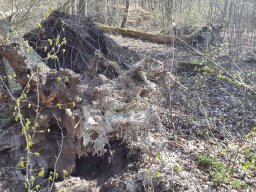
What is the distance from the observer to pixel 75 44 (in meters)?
7.09

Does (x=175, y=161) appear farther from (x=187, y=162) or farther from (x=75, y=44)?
(x=75, y=44)

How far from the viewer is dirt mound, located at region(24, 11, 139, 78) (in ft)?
22.1

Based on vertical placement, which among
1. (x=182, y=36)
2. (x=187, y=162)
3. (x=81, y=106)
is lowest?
(x=187, y=162)

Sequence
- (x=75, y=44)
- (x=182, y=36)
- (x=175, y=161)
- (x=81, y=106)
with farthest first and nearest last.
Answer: (x=182, y=36)
(x=75, y=44)
(x=175, y=161)
(x=81, y=106)

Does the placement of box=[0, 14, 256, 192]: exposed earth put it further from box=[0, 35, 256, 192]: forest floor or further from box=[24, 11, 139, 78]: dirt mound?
box=[24, 11, 139, 78]: dirt mound

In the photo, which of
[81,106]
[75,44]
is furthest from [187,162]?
[75,44]

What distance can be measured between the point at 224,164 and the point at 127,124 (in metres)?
1.40

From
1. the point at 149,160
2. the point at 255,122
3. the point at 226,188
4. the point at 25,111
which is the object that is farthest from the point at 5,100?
the point at 255,122

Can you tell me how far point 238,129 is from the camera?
5605 mm

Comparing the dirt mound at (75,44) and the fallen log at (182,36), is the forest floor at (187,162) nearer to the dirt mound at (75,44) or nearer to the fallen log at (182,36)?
the dirt mound at (75,44)

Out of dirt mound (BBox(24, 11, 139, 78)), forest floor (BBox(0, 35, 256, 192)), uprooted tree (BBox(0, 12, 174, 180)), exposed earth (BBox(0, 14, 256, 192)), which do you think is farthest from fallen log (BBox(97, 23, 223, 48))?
uprooted tree (BBox(0, 12, 174, 180))

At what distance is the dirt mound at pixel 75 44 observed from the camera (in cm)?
674

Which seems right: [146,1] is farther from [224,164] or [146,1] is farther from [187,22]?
[224,164]

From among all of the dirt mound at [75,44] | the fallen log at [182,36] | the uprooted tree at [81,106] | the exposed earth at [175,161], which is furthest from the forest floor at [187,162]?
the fallen log at [182,36]
